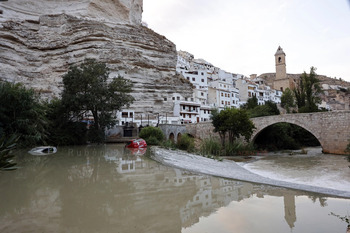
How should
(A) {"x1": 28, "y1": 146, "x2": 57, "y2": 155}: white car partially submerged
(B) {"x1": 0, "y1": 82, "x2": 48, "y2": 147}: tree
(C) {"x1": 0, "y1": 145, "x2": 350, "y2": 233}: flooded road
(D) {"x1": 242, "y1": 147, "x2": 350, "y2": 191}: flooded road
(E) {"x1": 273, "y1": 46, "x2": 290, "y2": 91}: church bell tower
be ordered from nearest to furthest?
(C) {"x1": 0, "y1": 145, "x2": 350, "y2": 233}: flooded road, (D) {"x1": 242, "y1": 147, "x2": 350, "y2": 191}: flooded road, (A) {"x1": 28, "y1": 146, "x2": 57, "y2": 155}: white car partially submerged, (B) {"x1": 0, "y1": 82, "x2": 48, "y2": 147}: tree, (E) {"x1": 273, "y1": 46, "x2": 290, "y2": 91}: church bell tower

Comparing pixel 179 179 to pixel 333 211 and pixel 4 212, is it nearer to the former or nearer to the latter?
pixel 333 211

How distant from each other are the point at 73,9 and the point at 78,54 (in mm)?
11808

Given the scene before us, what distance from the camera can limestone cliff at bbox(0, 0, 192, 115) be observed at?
34.9m

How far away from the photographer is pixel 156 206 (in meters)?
4.54

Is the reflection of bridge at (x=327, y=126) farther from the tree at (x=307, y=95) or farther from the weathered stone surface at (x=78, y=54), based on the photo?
the weathered stone surface at (x=78, y=54)

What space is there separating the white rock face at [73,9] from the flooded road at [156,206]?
4181 centimetres

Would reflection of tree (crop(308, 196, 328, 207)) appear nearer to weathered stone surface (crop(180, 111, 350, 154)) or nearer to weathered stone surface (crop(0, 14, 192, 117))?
Answer: weathered stone surface (crop(180, 111, 350, 154))

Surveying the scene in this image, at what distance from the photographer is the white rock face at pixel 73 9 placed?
3919cm

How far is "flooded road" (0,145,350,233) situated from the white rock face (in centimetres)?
4181

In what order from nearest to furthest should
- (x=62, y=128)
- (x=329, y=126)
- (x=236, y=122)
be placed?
(x=329, y=126) → (x=236, y=122) → (x=62, y=128)

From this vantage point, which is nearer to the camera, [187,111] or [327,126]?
[327,126]

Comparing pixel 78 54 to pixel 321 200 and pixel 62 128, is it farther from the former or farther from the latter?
pixel 321 200

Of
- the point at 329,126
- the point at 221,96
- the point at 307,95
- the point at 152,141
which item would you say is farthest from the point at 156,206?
the point at 221,96

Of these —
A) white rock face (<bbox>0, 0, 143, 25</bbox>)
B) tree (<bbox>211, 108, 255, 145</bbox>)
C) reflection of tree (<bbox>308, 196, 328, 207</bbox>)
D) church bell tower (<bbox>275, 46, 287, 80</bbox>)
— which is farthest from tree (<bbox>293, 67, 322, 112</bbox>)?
church bell tower (<bbox>275, 46, 287, 80</bbox>)
